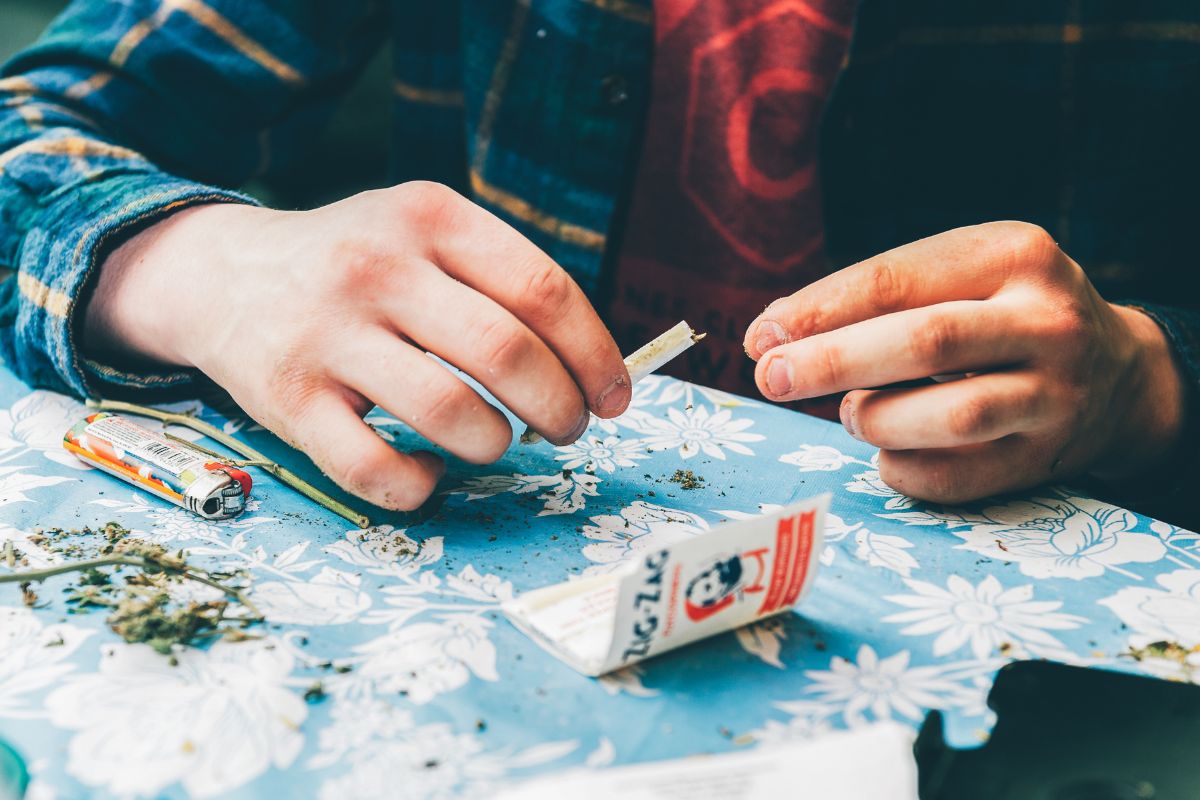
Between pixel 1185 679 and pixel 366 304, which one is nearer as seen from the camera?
pixel 1185 679

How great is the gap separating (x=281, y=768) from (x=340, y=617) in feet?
0.36

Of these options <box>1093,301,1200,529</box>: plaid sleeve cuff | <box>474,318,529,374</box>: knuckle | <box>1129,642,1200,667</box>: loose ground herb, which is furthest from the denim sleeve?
<box>1093,301,1200,529</box>: plaid sleeve cuff

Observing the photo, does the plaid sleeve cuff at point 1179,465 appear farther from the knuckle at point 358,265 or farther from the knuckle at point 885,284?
the knuckle at point 358,265

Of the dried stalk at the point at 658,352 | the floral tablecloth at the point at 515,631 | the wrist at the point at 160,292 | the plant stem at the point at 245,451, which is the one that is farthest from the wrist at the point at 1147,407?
the wrist at the point at 160,292

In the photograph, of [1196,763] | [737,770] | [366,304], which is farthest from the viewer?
[366,304]

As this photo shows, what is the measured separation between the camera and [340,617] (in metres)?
0.48

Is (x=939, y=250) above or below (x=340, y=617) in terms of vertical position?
above

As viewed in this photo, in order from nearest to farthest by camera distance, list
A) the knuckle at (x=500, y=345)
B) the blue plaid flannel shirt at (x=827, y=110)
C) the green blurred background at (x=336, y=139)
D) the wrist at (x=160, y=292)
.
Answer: the knuckle at (x=500, y=345) → the wrist at (x=160, y=292) → the blue plaid flannel shirt at (x=827, y=110) → the green blurred background at (x=336, y=139)

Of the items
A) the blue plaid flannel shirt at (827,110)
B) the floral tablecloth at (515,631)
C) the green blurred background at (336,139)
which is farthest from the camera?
the green blurred background at (336,139)

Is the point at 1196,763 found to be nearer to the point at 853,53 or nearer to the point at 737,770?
the point at 737,770

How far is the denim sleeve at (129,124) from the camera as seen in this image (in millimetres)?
712

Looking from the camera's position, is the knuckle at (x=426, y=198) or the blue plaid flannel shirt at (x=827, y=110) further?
the blue plaid flannel shirt at (x=827, y=110)

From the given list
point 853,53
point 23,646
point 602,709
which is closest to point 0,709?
point 23,646

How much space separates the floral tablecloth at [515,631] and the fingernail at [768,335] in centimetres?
10
